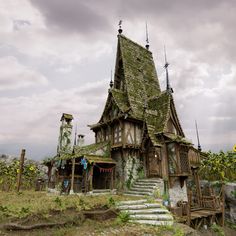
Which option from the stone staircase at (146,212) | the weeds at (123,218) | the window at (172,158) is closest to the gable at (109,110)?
the window at (172,158)

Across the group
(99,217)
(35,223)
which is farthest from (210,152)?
(35,223)

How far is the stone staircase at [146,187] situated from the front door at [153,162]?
704 millimetres

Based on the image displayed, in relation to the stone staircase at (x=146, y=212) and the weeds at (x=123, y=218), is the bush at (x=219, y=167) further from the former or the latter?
the weeds at (x=123, y=218)

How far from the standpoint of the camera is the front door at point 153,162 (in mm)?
17422

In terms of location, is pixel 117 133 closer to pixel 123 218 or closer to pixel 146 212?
pixel 146 212

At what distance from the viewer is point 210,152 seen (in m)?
24.6

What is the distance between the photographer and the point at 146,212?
11016 mm

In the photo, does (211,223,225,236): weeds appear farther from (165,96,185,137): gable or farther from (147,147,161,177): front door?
(165,96,185,137): gable

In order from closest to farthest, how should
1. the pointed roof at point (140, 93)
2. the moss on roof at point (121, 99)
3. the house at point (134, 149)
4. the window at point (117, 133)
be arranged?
the house at point (134, 149), the window at point (117, 133), the pointed roof at point (140, 93), the moss on roof at point (121, 99)

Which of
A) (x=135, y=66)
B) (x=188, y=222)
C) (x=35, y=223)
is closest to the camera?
(x=35, y=223)

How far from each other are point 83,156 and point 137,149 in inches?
210

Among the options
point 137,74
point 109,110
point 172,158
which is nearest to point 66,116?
point 109,110

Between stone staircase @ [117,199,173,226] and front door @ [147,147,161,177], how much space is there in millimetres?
5010

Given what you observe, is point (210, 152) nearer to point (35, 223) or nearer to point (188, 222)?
point (188, 222)
